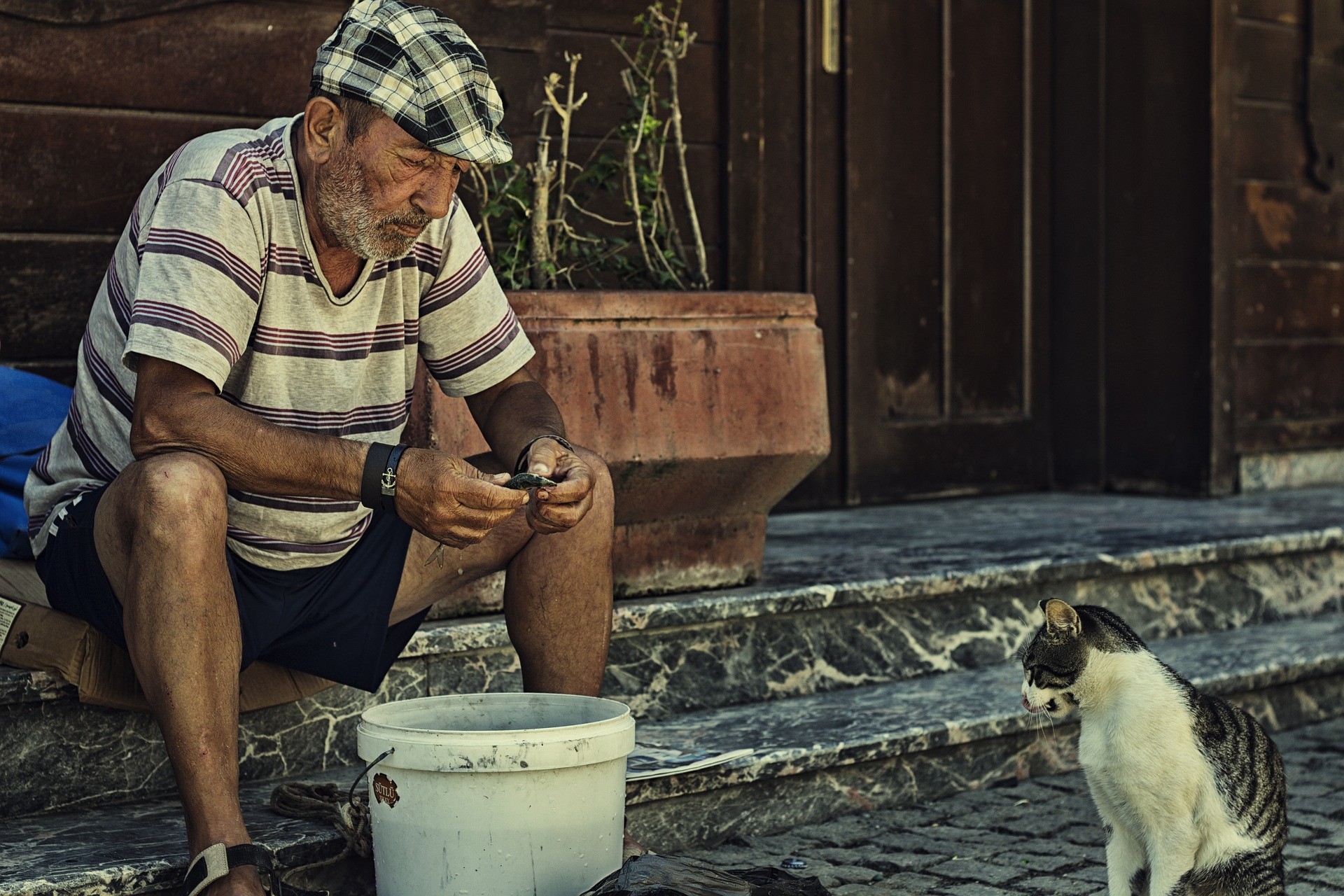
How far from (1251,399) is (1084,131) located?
1.18m

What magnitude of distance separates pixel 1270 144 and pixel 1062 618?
3.82 metres

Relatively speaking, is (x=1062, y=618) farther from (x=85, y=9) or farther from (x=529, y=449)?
(x=85, y=9)

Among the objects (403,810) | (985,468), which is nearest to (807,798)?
(403,810)

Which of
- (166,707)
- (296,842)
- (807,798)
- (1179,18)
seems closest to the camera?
(166,707)

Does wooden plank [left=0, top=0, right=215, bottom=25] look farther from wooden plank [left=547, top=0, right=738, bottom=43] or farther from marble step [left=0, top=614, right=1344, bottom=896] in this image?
marble step [left=0, top=614, right=1344, bottom=896]

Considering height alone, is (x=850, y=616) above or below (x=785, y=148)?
below

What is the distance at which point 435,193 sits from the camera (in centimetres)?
256

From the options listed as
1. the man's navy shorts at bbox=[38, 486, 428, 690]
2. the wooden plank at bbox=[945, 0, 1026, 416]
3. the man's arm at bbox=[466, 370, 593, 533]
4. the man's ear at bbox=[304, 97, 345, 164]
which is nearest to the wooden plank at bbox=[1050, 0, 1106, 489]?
the wooden plank at bbox=[945, 0, 1026, 416]

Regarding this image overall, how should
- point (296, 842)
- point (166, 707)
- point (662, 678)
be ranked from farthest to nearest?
point (662, 678) < point (296, 842) < point (166, 707)

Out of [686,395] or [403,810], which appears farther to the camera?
[686,395]

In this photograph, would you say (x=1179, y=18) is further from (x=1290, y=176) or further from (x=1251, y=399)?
(x=1251, y=399)

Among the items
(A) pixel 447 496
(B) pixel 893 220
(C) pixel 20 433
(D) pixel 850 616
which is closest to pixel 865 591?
(D) pixel 850 616

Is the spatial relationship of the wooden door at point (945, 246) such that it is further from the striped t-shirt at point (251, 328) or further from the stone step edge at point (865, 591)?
the striped t-shirt at point (251, 328)

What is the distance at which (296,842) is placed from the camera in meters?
2.58
